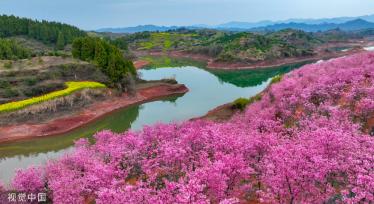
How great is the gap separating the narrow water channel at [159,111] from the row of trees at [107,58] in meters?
8.45

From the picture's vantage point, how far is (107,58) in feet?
270

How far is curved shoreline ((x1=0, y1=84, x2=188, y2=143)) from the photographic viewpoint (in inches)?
2264

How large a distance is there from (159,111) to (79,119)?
14809 mm

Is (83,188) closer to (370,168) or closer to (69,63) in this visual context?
(370,168)

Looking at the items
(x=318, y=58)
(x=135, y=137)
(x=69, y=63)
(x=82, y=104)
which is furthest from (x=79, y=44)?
(x=318, y=58)

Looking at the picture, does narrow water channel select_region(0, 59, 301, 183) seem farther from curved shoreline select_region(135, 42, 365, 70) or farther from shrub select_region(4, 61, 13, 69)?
shrub select_region(4, 61, 13, 69)

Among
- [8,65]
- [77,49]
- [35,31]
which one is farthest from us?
[35,31]

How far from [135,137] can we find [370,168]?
668 inches

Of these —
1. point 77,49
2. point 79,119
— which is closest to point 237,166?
point 79,119

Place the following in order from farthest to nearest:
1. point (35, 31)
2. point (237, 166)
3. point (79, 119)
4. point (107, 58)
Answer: point (35, 31) → point (107, 58) → point (79, 119) → point (237, 166)

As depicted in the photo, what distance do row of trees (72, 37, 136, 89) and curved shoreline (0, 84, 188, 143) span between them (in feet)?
14.5

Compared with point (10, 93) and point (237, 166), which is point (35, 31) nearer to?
→ point (10, 93)

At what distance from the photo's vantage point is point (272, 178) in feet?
50.1

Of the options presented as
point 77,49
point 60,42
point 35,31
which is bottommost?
point 77,49
